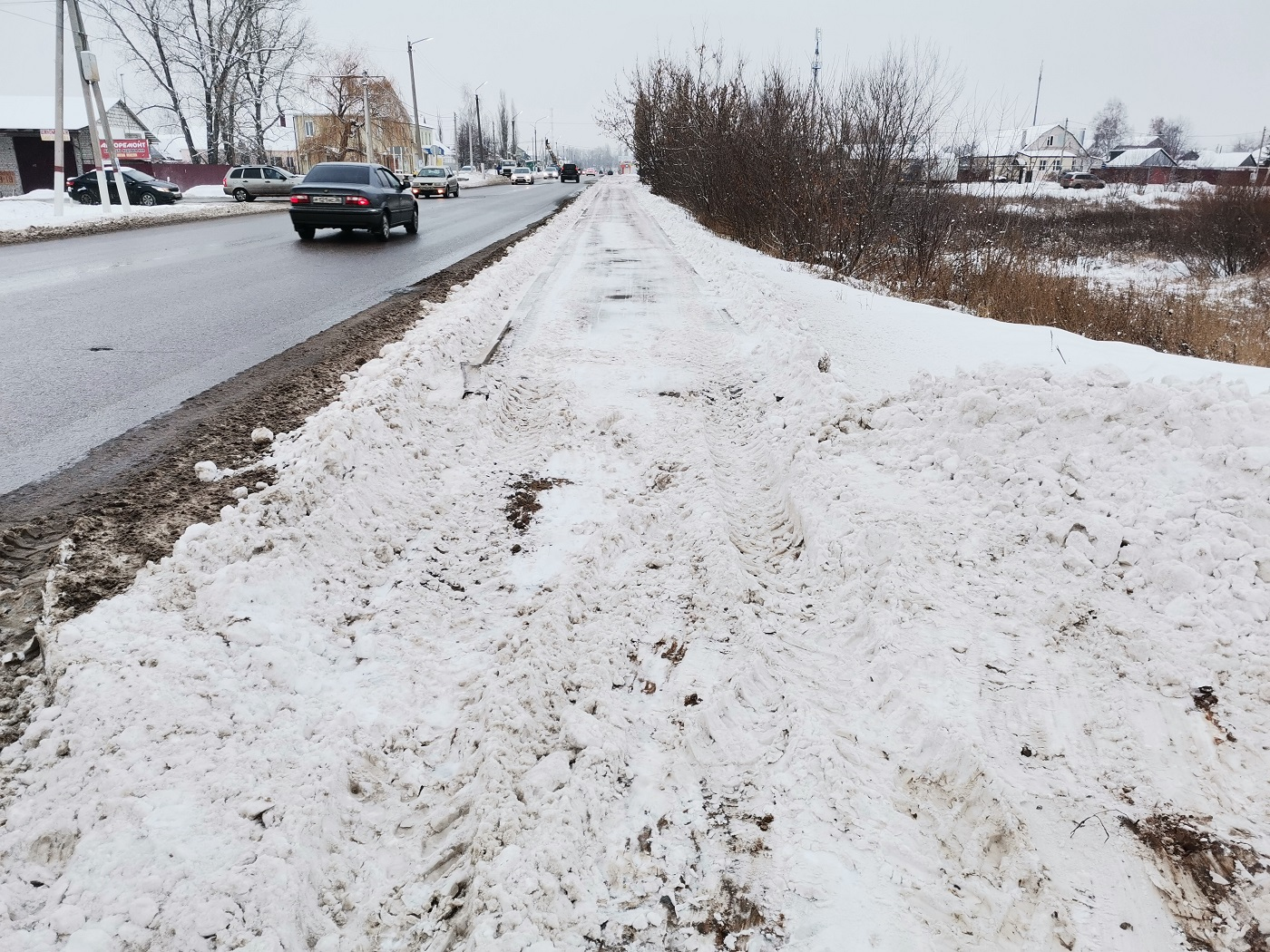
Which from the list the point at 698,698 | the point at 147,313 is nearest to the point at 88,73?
the point at 147,313

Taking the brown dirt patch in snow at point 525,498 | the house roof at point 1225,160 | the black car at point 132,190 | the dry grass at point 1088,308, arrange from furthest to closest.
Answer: the house roof at point 1225,160, the black car at point 132,190, the dry grass at point 1088,308, the brown dirt patch in snow at point 525,498

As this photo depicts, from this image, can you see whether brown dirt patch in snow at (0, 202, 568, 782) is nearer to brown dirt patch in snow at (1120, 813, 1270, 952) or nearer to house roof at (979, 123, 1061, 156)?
brown dirt patch in snow at (1120, 813, 1270, 952)

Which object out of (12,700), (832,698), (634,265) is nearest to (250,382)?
(12,700)

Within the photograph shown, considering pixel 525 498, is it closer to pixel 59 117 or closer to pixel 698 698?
pixel 698 698

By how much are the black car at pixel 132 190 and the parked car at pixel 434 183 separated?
10970 millimetres

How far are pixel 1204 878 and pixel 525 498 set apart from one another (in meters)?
3.30

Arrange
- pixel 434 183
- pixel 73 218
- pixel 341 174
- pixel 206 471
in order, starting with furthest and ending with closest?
pixel 434 183 < pixel 73 218 < pixel 341 174 < pixel 206 471

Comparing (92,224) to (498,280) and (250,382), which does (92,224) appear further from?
(250,382)

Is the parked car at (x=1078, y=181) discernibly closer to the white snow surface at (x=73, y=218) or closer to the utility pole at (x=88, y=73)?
the white snow surface at (x=73, y=218)

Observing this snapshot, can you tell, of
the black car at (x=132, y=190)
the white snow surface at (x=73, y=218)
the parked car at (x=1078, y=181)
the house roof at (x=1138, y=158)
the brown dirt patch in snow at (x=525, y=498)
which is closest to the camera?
the brown dirt patch in snow at (x=525, y=498)

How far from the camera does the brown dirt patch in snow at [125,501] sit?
284 centimetres

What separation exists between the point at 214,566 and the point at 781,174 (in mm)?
13574

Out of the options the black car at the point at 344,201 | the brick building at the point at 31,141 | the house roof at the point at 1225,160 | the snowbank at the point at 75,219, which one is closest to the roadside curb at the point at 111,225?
the snowbank at the point at 75,219

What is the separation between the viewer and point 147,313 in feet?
28.1
